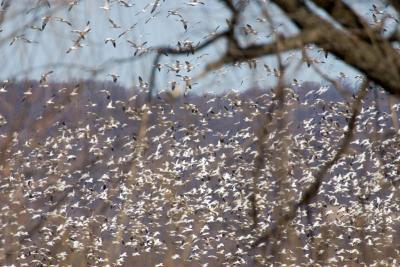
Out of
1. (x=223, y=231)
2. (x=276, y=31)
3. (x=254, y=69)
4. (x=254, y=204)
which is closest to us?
(x=276, y=31)

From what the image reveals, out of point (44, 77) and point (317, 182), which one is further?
point (317, 182)

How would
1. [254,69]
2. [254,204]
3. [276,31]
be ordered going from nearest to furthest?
[276,31] < [254,69] < [254,204]

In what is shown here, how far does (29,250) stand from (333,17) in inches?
462

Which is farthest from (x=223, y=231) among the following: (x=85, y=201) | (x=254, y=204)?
(x=254, y=204)

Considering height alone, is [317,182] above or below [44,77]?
below

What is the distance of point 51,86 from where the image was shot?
133 inches

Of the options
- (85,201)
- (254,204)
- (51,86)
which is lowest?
(254,204)

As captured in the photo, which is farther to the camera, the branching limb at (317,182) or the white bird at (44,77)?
the branching limb at (317,182)

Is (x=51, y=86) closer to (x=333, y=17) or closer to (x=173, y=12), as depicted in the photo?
(x=173, y=12)

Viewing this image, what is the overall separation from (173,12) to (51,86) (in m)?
0.65

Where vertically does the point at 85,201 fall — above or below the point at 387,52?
above

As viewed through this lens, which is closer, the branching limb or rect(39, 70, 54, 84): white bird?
rect(39, 70, 54, 84): white bird

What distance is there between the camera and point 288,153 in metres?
3.39

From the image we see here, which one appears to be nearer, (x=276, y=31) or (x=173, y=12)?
(x=276, y=31)
